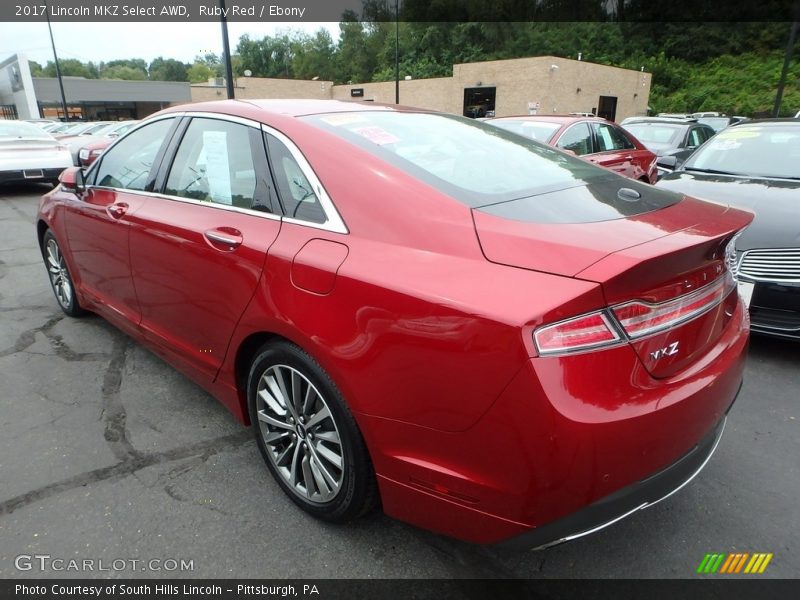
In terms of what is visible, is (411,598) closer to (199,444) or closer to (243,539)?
(243,539)

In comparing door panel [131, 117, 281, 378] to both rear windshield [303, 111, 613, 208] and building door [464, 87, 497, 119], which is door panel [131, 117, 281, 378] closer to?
rear windshield [303, 111, 613, 208]

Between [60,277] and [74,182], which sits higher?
[74,182]

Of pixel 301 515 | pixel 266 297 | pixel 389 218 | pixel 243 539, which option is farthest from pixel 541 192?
pixel 243 539

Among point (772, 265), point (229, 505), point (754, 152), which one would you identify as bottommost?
point (229, 505)

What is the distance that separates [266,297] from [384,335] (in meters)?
0.64

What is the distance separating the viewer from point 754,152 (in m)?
5.00

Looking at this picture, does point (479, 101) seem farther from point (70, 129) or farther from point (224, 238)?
point (224, 238)

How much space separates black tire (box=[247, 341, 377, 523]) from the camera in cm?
193

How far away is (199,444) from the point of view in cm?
277

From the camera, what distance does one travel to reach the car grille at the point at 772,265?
3.34 metres

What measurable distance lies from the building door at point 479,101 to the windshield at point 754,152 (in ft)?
97.1

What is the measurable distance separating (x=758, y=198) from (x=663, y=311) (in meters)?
3.02

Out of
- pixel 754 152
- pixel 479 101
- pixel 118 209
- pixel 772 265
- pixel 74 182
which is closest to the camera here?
pixel 118 209

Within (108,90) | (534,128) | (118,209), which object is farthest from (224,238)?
(108,90)
